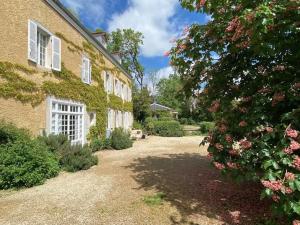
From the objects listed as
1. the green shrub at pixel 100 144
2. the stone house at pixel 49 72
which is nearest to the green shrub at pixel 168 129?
the stone house at pixel 49 72

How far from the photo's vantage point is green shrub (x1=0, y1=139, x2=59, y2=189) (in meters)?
7.39

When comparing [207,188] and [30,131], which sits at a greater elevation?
[30,131]

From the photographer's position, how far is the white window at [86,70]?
1456cm

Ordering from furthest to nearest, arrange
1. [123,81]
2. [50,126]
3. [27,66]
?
[123,81], [50,126], [27,66]

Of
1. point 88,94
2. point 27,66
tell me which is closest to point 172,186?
point 27,66

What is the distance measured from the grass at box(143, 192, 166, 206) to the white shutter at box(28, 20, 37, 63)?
6628 millimetres

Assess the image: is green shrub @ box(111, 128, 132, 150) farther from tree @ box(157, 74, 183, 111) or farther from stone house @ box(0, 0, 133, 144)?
tree @ box(157, 74, 183, 111)

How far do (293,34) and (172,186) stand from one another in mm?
4811

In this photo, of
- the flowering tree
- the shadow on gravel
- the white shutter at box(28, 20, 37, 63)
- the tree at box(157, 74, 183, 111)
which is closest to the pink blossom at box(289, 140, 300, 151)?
the flowering tree

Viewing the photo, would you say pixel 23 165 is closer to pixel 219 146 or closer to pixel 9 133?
pixel 9 133

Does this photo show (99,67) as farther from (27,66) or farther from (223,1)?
(223,1)

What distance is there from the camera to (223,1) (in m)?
4.72

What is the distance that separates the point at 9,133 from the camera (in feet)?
27.1

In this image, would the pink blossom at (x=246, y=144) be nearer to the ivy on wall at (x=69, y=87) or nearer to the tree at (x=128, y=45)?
the ivy on wall at (x=69, y=87)
